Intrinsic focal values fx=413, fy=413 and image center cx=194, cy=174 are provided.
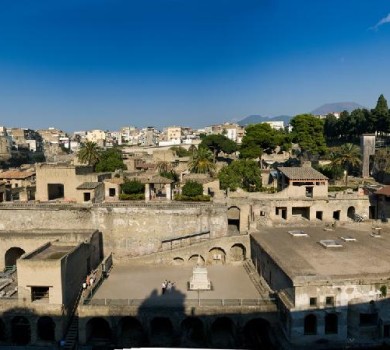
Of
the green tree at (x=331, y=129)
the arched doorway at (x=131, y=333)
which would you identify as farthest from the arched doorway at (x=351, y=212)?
the green tree at (x=331, y=129)

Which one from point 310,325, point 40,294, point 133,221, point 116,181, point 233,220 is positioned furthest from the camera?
point 116,181

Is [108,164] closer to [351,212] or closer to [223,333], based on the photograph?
[351,212]

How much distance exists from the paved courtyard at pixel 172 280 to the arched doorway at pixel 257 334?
1862 millimetres

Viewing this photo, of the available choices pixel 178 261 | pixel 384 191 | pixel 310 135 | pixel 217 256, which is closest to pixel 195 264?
pixel 178 261

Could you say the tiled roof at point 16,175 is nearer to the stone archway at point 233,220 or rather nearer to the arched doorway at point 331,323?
the stone archway at point 233,220

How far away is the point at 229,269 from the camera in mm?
35625

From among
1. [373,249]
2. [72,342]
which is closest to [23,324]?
[72,342]

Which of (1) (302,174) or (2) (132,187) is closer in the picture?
(1) (302,174)

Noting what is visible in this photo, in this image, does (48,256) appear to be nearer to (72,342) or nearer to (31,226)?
(72,342)

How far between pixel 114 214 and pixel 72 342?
14.2 metres

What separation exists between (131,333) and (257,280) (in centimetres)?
1026

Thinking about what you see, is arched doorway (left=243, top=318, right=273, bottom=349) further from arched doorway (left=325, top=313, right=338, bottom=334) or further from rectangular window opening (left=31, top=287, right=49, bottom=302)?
rectangular window opening (left=31, top=287, right=49, bottom=302)

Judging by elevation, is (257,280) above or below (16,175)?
below

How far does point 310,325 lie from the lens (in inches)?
962
